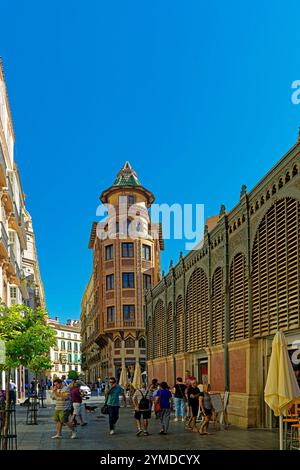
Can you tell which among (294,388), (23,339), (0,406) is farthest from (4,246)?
(294,388)

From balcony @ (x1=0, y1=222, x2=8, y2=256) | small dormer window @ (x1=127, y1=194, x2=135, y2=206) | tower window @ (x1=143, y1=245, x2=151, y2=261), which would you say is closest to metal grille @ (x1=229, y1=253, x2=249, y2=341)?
balcony @ (x1=0, y1=222, x2=8, y2=256)

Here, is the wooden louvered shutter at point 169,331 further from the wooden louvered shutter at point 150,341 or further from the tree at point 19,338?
the tree at point 19,338


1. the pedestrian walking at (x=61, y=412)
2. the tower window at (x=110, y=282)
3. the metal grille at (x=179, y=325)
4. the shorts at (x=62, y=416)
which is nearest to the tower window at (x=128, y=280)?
the tower window at (x=110, y=282)

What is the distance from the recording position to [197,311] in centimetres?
2655

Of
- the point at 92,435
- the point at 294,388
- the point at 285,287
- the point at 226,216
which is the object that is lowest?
the point at 92,435

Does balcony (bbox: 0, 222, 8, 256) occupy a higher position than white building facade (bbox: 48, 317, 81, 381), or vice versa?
balcony (bbox: 0, 222, 8, 256)

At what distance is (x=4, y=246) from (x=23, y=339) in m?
8.72

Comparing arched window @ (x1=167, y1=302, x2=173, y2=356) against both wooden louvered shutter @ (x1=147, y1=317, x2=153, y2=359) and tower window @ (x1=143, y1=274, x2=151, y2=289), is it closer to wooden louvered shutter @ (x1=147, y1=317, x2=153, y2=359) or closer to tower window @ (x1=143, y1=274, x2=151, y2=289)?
wooden louvered shutter @ (x1=147, y1=317, x2=153, y2=359)

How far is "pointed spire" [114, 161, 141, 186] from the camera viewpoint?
60219 mm

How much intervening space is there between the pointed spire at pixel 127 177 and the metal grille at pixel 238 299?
3920 centimetres

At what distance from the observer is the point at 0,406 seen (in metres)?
13.9

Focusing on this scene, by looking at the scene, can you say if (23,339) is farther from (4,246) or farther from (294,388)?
(294,388)

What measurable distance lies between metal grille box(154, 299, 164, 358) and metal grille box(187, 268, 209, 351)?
7.09 metres
